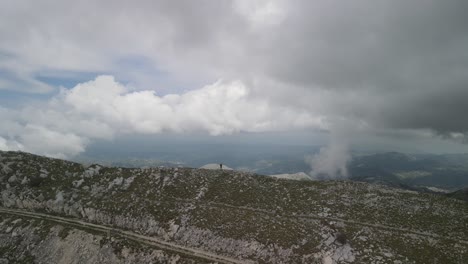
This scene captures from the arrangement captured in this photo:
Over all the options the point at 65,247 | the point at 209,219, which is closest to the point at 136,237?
the point at 65,247

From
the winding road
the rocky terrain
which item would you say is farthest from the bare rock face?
the winding road

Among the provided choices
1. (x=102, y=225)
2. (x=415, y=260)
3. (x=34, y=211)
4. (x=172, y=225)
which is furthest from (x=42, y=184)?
(x=415, y=260)

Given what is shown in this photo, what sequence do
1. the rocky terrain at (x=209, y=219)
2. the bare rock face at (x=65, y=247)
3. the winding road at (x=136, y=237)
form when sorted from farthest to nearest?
the bare rock face at (x=65, y=247)
the rocky terrain at (x=209, y=219)
the winding road at (x=136, y=237)

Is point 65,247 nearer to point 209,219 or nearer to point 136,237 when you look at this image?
point 136,237

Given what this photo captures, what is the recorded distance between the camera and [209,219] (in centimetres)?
5638

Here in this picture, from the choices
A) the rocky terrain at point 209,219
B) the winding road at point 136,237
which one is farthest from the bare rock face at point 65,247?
the winding road at point 136,237

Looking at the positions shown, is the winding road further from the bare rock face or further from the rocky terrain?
the bare rock face

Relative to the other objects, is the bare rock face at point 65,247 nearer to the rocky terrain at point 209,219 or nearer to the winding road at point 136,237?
the rocky terrain at point 209,219

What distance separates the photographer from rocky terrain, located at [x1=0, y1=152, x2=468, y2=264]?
47.8 meters

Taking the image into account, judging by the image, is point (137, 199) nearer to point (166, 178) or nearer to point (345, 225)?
point (166, 178)

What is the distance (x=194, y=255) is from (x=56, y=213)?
35254 mm

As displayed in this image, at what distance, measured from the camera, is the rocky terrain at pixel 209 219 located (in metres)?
47.8

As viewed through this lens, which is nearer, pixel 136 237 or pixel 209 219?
pixel 136 237

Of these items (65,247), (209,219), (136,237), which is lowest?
(65,247)
